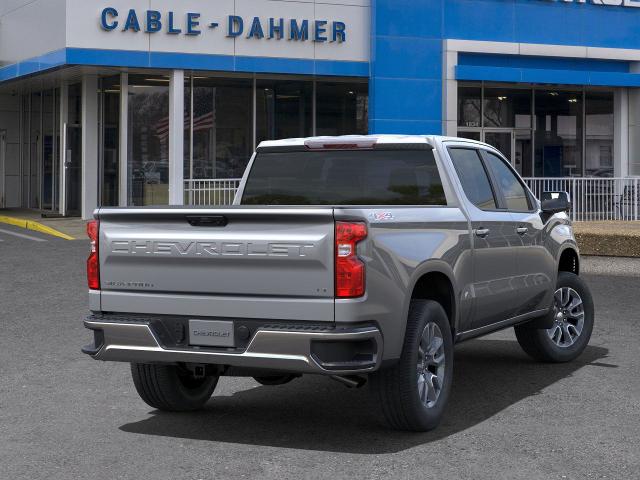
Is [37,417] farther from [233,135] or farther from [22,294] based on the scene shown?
[233,135]

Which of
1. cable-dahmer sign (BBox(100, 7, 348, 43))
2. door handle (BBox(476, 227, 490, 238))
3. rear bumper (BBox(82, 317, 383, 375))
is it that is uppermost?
cable-dahmer sign (BBox(100, 7, 348, 43))

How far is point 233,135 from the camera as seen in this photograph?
92.1 feet

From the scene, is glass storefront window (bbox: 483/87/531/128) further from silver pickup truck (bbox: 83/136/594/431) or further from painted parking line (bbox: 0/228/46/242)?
silver pickup truck (bbox: 83/136/594/431)

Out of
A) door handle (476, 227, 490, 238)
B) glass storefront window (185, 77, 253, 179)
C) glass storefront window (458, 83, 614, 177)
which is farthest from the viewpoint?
glass storefront window (458, 83, 614, 177)

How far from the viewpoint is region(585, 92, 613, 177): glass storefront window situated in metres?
32.1

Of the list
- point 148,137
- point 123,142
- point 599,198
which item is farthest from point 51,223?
point 599,198

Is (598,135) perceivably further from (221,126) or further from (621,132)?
(221,126)

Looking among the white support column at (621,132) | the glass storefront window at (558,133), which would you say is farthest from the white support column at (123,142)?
the white support column at (621,132)

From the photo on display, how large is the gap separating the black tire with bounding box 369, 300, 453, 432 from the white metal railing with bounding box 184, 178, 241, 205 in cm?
1967

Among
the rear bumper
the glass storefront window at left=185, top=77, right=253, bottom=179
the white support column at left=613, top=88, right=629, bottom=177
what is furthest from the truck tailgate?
the white support column at left=613, top=88, right=629, bottom=177

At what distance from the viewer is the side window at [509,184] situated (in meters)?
8.71

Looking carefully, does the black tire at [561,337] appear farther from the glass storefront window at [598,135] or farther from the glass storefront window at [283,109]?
the glass storefront window at [598,135]

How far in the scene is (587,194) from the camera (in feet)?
84.3

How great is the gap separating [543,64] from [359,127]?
203 inches
